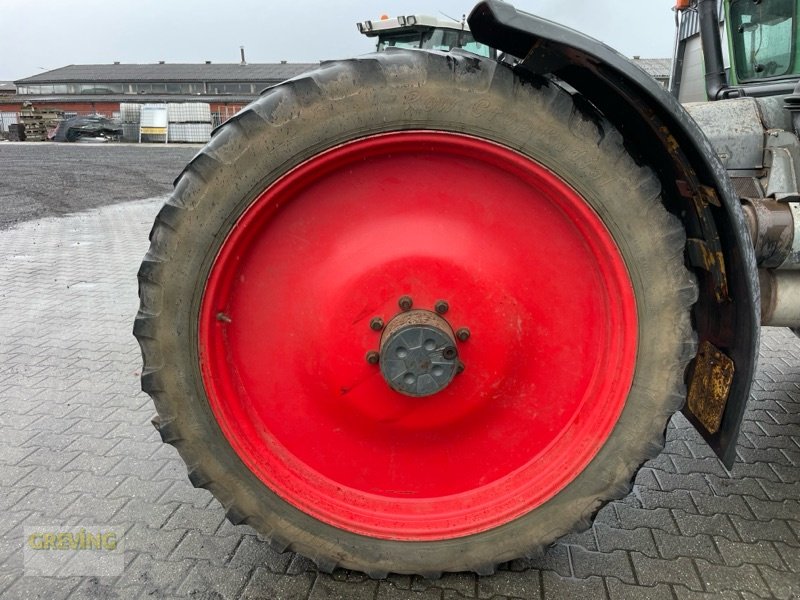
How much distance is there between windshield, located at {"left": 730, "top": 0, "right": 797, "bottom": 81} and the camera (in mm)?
2381

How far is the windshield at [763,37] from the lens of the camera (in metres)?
2.38

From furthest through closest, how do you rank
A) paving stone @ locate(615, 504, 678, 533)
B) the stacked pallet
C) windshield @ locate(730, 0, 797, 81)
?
the stacked pallet
windshield @ locate(730, 0, 797, 81)
paving stone @ locate(615, 504, 678, 533)

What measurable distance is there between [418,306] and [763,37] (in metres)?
2.07

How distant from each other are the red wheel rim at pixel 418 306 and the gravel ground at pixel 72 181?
776 centimetres

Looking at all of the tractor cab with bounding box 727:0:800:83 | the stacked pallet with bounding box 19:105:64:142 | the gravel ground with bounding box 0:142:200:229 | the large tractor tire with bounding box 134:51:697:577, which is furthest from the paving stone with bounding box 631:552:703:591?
the stacked pallet with bounding box 19:105:64:142

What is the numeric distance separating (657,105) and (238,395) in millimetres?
1311

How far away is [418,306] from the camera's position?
1.59 metres

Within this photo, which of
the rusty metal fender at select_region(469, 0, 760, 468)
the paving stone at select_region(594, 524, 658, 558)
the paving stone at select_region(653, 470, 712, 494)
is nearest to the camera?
the rusty metal fender at select_region(469, 0, 760, 468)

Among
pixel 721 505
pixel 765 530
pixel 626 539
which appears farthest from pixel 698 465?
pixel 626 539

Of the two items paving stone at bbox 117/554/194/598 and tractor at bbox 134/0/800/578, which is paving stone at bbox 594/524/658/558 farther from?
paving stone at bbox 117/554/194/598

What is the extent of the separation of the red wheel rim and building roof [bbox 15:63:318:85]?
141 ft

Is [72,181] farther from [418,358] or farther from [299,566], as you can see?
[418,358]

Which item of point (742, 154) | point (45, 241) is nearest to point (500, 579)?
point (742, 154)

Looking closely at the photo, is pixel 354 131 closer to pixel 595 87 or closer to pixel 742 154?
pixel 595 87
